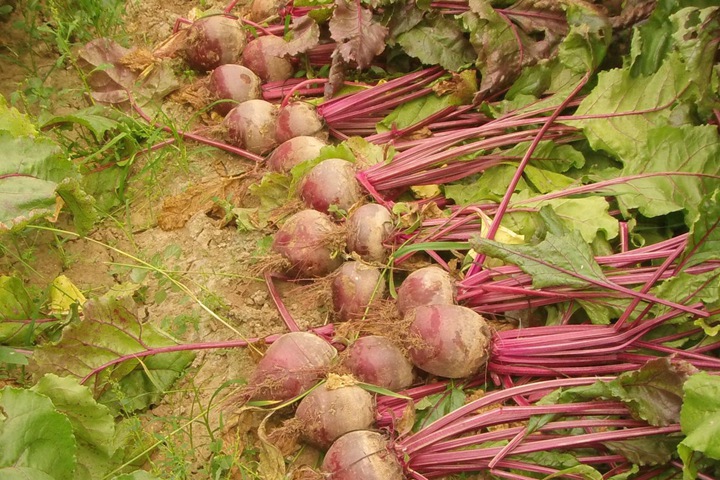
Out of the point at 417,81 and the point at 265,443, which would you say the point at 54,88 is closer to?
the point at 417,81

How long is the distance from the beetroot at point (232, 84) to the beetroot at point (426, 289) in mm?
1584

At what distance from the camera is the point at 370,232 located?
2.75 metres

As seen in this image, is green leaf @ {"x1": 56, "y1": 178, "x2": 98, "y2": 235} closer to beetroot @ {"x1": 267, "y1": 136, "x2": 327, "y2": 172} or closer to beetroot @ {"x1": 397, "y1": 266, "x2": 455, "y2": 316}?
beetroot @ {"x1": 267, "y1": 136, "x2": 327, "y2": 172}

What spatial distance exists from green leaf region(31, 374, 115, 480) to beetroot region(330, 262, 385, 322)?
950 mm

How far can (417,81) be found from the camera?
135 inches

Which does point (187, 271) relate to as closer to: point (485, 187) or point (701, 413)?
point (485, 187)

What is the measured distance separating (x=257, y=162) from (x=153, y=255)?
2.33ft

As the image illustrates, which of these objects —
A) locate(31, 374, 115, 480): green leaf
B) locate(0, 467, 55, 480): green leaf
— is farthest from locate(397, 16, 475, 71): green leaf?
locate(0, 467, 55, 480): green leaf

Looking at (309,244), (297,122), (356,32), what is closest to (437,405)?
(309,244)

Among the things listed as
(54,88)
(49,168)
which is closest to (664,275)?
(49,168)

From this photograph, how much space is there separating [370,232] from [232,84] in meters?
1.36

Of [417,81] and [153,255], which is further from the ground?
A: [417,81]

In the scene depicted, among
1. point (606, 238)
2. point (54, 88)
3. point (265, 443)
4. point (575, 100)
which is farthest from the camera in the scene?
point (54, 88)

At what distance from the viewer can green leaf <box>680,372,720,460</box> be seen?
5.77 feet
